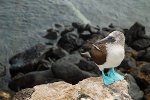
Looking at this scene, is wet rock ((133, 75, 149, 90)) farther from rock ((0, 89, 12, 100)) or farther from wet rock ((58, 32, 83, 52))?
wet rock ((58, 32, 83, 52))

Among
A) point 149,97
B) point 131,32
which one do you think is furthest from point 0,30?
point 149,97

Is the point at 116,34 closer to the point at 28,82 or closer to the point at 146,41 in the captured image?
the point at 28,82

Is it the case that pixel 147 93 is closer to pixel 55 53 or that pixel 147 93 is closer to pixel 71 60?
pixel 71 60

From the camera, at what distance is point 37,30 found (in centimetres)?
2858

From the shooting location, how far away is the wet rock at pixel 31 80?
61.9 feet

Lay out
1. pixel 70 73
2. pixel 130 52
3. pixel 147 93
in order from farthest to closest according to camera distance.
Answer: pixel 130 52
pixel 70 73
pixel 147 93

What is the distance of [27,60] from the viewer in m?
22.3

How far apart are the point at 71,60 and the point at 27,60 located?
386 cm

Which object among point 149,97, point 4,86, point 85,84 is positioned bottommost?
point 4,86

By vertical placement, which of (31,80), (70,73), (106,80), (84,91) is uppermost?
(106,80)

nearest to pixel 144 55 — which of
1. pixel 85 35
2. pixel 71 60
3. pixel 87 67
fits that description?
pixel 87 67

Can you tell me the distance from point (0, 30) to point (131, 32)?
32.9ft

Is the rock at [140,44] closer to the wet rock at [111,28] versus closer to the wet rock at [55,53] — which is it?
the wet rock at [111,28]

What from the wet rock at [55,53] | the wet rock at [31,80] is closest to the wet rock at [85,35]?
the wet rock at [55,53]
